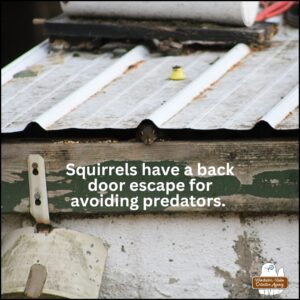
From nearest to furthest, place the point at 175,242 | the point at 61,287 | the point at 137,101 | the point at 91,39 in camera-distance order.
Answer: the point at 61,287
the point at 175,242
the point at 137,101
the point at 91,39

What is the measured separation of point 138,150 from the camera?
2.41 metres

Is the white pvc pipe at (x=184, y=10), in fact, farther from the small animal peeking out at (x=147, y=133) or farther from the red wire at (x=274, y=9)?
the small animal peeking out at (x=147, y=133)

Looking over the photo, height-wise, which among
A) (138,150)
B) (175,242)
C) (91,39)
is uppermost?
(91,39)

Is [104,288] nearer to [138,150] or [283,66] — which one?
[138,150]

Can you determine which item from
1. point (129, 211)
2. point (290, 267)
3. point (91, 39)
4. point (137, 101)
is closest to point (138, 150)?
point (129, 211)

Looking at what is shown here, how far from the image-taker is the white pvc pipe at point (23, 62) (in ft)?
10.3

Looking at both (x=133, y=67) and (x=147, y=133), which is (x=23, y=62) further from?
(x=147, y=133)

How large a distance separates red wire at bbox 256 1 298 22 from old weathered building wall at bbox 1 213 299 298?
135 cm

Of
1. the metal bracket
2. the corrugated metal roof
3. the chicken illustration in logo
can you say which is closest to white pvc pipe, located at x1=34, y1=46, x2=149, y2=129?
the corrugated metal roof

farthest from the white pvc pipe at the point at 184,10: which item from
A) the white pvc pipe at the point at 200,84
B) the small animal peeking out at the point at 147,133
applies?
the small animal peeking out at the point at 147,133

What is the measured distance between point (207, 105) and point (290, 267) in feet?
2.07

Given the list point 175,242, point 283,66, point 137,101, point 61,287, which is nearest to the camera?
point 61,287

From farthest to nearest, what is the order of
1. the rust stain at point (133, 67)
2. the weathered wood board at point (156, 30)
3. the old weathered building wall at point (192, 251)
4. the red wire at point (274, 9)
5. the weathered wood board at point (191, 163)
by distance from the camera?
the red wire at point (274, 9)
the weathered wood board at point (156, 30)
the rust stain at point (133, 67)
the old weathered building wall at point (192, 251)
the weathered wood board at point (191, 163)

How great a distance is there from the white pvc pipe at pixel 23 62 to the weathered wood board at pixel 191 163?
2.42 feet
